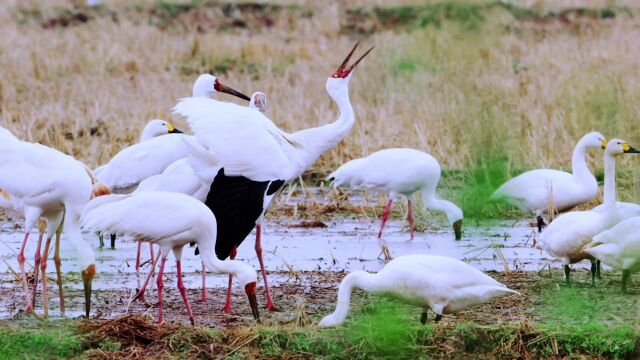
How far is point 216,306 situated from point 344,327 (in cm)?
141

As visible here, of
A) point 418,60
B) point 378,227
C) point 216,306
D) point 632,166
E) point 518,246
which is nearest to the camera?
point 418,60

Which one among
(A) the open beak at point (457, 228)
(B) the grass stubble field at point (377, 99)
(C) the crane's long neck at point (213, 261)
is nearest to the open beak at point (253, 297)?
(C) the crane's long neck at point (213, 261)

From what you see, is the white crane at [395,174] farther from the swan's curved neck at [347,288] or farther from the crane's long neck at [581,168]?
the swan's curved neck at [347,288]

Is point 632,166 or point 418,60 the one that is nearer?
point 418,60

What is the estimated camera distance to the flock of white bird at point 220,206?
200 inches

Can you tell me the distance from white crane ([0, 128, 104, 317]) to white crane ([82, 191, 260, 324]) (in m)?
0.24

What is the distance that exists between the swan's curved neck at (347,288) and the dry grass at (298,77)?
1138mm

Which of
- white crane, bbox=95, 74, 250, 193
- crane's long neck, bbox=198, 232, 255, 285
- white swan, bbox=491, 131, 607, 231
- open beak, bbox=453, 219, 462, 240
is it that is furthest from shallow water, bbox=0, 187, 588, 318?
crane's long neck, bbox=198, 232, 255, 285

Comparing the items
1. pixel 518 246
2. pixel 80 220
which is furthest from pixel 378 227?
pixel 80 220

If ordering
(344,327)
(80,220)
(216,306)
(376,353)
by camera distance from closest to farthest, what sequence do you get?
1. (376,353)
2. (344,327)
3. (80,220)
4. (216,306)

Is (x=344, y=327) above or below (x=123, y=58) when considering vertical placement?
below

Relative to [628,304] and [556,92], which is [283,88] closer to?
[556,92]

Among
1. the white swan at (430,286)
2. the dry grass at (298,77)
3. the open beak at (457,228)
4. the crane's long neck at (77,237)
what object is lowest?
the open beak at (457,228)

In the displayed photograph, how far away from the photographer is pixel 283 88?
1497cm
